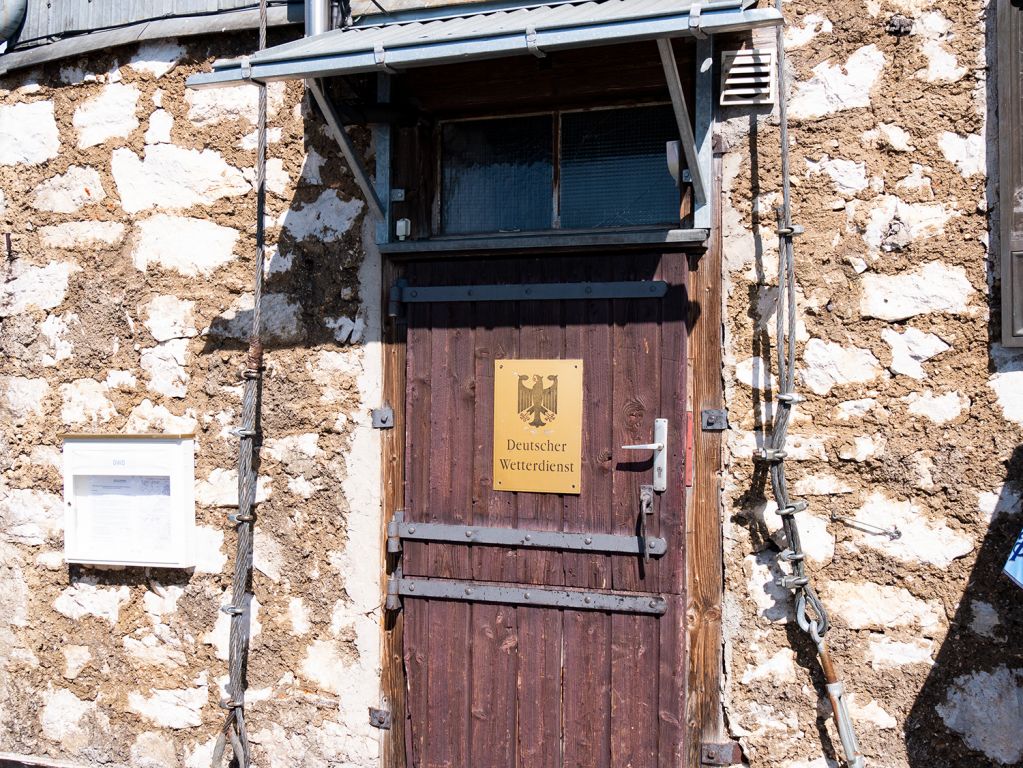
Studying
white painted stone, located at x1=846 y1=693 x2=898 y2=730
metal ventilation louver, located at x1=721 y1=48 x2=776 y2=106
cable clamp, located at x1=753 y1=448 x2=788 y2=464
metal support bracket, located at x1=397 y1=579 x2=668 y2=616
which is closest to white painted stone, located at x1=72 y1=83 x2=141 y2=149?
metal support bracket, located at x1=397 y1=579 x2=668 y2=616

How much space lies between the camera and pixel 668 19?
268 cm

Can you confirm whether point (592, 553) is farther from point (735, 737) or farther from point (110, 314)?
point (110, 314)

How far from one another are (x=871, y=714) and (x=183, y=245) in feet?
9.76

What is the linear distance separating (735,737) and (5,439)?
122 inches

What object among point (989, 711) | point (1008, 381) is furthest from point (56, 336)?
point (989, 711)

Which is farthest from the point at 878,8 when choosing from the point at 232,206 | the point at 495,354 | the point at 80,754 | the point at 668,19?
the point at 80,754

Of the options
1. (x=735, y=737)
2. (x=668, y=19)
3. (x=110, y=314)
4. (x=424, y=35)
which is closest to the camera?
(x=668, y=19)

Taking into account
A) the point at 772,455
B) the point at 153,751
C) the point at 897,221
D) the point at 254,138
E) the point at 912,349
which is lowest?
the point at 153,751

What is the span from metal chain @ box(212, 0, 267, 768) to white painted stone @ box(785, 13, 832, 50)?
1.85 meters

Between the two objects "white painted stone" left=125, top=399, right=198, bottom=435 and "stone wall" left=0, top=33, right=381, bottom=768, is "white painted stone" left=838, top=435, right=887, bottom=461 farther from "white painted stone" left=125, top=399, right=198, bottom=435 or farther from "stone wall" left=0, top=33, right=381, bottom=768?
"white painted stone" left=125, top=399, right=198, bottom=435

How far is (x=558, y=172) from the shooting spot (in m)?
3.57

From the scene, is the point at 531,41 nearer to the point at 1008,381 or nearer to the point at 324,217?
the point at 324,217

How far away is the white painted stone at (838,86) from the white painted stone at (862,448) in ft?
3.44

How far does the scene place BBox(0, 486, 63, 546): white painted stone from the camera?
4074 mm
